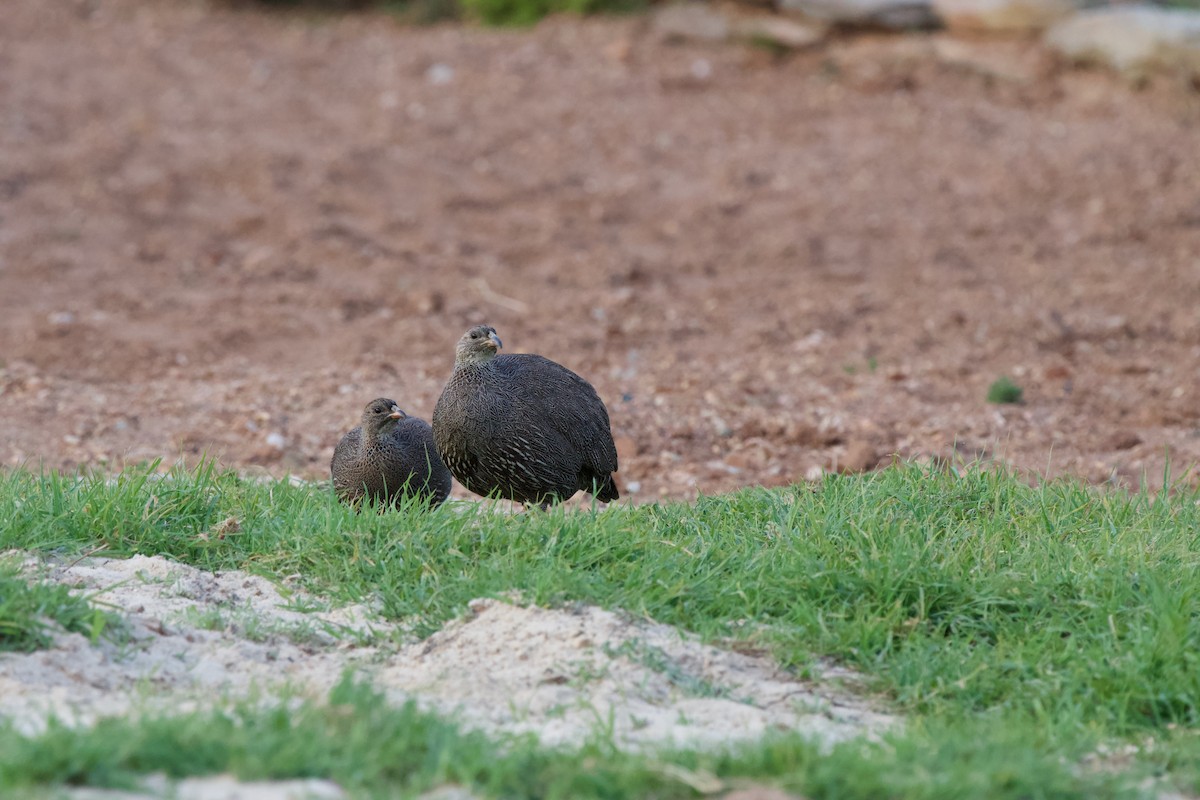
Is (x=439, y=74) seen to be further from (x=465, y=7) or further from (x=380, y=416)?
(x=380, y=416)

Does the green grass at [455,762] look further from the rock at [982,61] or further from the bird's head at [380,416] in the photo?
the rock at [982,61]

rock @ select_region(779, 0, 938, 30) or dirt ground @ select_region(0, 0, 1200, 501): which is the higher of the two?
rock @ select_region(779, 0, 938, 30)

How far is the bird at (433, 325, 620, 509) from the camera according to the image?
5.84 metres

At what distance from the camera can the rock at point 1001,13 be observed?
502 inches

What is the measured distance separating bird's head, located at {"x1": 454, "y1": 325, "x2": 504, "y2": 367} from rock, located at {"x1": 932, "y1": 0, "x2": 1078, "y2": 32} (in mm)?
8483

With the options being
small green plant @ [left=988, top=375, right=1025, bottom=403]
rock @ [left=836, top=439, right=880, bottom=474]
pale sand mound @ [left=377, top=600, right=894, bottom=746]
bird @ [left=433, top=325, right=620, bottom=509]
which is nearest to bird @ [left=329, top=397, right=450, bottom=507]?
bird @ [left=433, top=325, right=620, bottom=509]

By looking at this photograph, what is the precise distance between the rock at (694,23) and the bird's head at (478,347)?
8.82 meters

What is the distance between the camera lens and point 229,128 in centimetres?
1268

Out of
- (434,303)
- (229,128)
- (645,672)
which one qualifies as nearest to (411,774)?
(645,672)

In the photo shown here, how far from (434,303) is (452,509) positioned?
4.77m

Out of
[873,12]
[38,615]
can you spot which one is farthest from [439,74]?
[38,615]

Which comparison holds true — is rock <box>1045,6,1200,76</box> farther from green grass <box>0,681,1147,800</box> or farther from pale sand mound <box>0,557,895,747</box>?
green grass <box>0,681,1147,800</box>

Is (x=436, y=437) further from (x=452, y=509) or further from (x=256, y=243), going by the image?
(x=256, y=243)

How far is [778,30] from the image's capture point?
13812 millimetres
